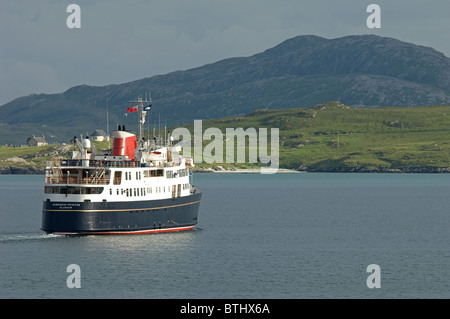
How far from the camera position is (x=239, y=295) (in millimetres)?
59500

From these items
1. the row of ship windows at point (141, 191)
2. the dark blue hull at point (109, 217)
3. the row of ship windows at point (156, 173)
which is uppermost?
the row of ship windows at point (156, 173)

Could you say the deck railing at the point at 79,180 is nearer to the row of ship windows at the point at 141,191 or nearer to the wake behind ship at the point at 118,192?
the wake behind ship at the point at 118,192

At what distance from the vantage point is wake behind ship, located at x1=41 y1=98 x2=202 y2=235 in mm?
80812

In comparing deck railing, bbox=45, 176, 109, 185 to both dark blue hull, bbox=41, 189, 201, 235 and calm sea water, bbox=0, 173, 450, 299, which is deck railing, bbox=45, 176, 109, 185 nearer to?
dark blue hull, bbox=41, 189, 201, 235

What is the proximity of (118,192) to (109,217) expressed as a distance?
113 inches

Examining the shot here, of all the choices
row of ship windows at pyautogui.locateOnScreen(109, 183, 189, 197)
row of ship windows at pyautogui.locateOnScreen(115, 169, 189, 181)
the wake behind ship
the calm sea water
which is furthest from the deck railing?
the calm sea water

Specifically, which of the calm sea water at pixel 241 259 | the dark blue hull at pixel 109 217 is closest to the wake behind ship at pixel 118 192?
the dark blue hull at pixel 109 217

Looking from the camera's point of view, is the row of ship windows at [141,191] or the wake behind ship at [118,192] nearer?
the wake behind ship at [118,192]

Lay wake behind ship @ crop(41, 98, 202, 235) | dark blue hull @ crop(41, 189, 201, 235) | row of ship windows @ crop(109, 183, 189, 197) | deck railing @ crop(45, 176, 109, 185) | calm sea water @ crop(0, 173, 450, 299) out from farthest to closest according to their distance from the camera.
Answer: row of ship windows @ crop(109, 183, 189, 197) < deck railing @ crop(45, 176, 109, 185) < wake behind ship @ crop(41, 98, 202, 235) < dark blue hull @ crop(41, 189, 201, 235) < calm sea water @ crop(0, 173, 450, 299)

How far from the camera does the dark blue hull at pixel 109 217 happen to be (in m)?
80.7

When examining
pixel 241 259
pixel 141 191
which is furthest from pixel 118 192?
pixel 241 259

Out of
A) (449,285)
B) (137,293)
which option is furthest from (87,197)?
(449,285)
